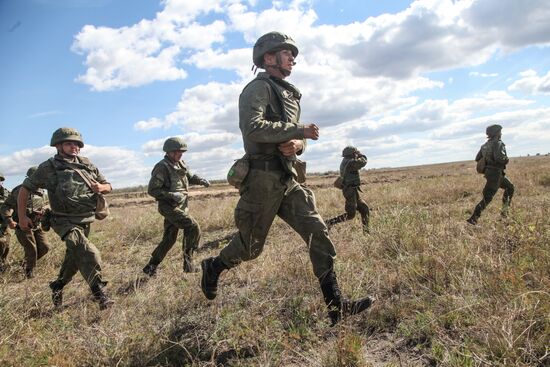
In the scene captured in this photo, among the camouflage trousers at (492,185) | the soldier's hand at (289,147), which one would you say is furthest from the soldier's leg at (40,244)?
the camouflage trousers at (492,185)

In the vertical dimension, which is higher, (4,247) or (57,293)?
(4,247)

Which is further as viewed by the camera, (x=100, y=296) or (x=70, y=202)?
(x=70, y=202)

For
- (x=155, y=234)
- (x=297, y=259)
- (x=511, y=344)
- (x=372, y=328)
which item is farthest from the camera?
(x=155, y=234)

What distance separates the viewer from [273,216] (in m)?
3.40

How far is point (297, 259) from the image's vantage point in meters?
4.22

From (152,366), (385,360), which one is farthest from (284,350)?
(152,366)

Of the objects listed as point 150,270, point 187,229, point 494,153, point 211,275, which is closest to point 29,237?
point 150,270

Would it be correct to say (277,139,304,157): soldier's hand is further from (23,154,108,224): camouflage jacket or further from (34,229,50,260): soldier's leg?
(34,229,50,260): soldier's leg

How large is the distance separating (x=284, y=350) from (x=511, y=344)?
4.47ft

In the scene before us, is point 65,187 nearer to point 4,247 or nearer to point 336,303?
point 336,303

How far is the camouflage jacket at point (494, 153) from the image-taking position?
7914mm

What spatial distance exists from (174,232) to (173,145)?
4.58 feet

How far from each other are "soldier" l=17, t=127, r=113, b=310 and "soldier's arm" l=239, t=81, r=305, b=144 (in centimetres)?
240

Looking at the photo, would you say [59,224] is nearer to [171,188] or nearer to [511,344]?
[171,188]
